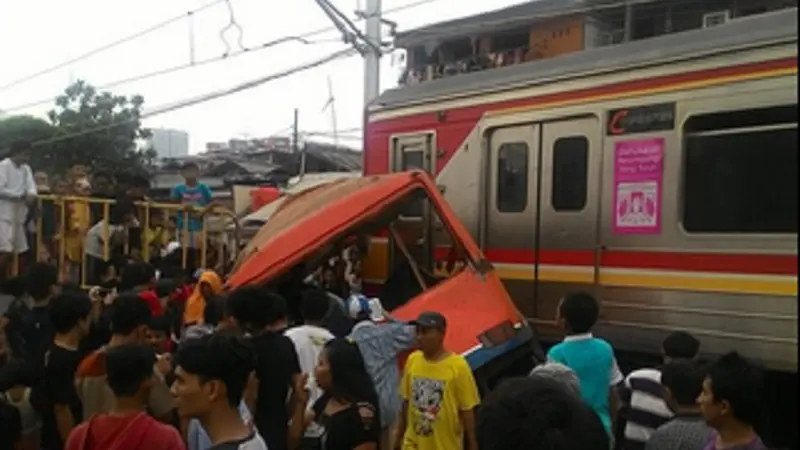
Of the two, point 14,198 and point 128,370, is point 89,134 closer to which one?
point 14,198

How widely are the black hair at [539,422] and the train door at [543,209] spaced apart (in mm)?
4814

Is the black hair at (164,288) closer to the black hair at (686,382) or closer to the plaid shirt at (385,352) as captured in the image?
the plaid shirt at (385,352)

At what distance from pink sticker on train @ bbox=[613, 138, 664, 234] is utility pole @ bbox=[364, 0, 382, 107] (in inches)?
328

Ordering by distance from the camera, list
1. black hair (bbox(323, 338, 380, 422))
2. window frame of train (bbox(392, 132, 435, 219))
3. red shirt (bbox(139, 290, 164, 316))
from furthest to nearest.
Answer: window frame of train (bbox(392, 132, 435, 219)) → red shirt (bbox(139, 290, 164, 316)) → black hair (bbox(323, 338, 380, 422))

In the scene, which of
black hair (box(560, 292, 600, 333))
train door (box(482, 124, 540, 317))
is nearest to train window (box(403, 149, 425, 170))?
train door (box(482, 124, 540, 317))

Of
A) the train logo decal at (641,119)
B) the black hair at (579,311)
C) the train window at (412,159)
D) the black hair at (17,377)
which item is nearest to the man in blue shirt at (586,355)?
the black hair at (579,311)

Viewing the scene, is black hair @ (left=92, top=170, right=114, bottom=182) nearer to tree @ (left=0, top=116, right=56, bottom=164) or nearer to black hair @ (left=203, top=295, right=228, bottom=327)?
black hair @ (left=203, top=295, right=228, bottom=327)

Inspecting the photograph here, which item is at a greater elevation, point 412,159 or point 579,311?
point 412,159

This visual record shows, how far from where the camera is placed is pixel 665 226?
608 cm

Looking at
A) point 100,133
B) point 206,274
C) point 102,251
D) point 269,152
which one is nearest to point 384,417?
point 206,274

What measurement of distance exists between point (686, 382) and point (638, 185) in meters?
2.89

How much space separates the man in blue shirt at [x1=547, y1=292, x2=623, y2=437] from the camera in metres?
4.74

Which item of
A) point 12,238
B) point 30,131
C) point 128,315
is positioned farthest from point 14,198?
point 30,131

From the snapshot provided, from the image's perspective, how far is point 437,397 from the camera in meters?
4.47
